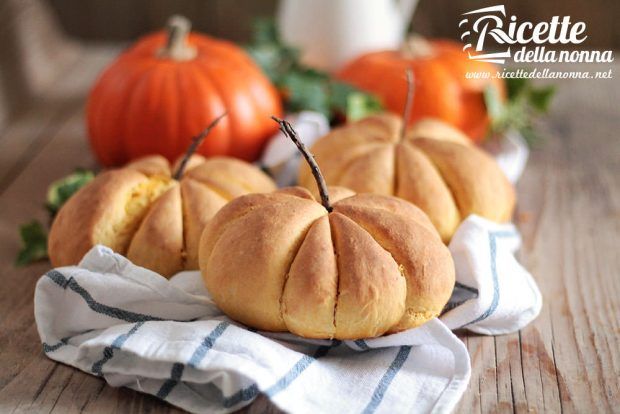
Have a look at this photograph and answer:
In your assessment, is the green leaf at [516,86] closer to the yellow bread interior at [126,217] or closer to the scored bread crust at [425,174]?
the scored bread crust at [425,174]

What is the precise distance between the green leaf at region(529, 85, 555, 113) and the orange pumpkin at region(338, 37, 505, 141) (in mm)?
72

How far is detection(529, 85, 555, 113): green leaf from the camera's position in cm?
173

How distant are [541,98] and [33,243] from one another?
107 centimetres

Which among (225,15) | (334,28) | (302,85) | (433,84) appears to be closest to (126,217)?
(302,85)

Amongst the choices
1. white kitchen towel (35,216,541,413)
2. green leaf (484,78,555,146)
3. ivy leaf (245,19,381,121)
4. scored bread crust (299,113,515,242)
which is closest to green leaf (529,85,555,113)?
green leaf (484,78,555,146)

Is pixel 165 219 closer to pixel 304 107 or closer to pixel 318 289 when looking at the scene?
pixel 318 289

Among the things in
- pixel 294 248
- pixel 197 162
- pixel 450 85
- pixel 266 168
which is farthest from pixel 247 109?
pixel 294 248

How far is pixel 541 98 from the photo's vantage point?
1749mm

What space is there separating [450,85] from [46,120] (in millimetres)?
917

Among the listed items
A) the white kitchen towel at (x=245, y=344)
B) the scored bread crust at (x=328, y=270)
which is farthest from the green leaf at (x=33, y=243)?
the scored bread crust at (x=328, y=270)

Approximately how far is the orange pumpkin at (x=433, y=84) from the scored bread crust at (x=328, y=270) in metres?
0.70

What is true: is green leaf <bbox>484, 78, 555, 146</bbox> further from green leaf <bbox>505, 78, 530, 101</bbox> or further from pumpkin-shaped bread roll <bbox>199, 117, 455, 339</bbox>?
pumpkin-shaped bread roll <bbox>199, 117, 455, 339</bbox>

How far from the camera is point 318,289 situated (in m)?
0.91

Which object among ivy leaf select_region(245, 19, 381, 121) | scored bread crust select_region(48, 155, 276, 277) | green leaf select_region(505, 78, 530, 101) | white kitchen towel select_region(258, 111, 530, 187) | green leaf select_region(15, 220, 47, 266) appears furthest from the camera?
green leaf select_region(505, 78, 530, 101)
